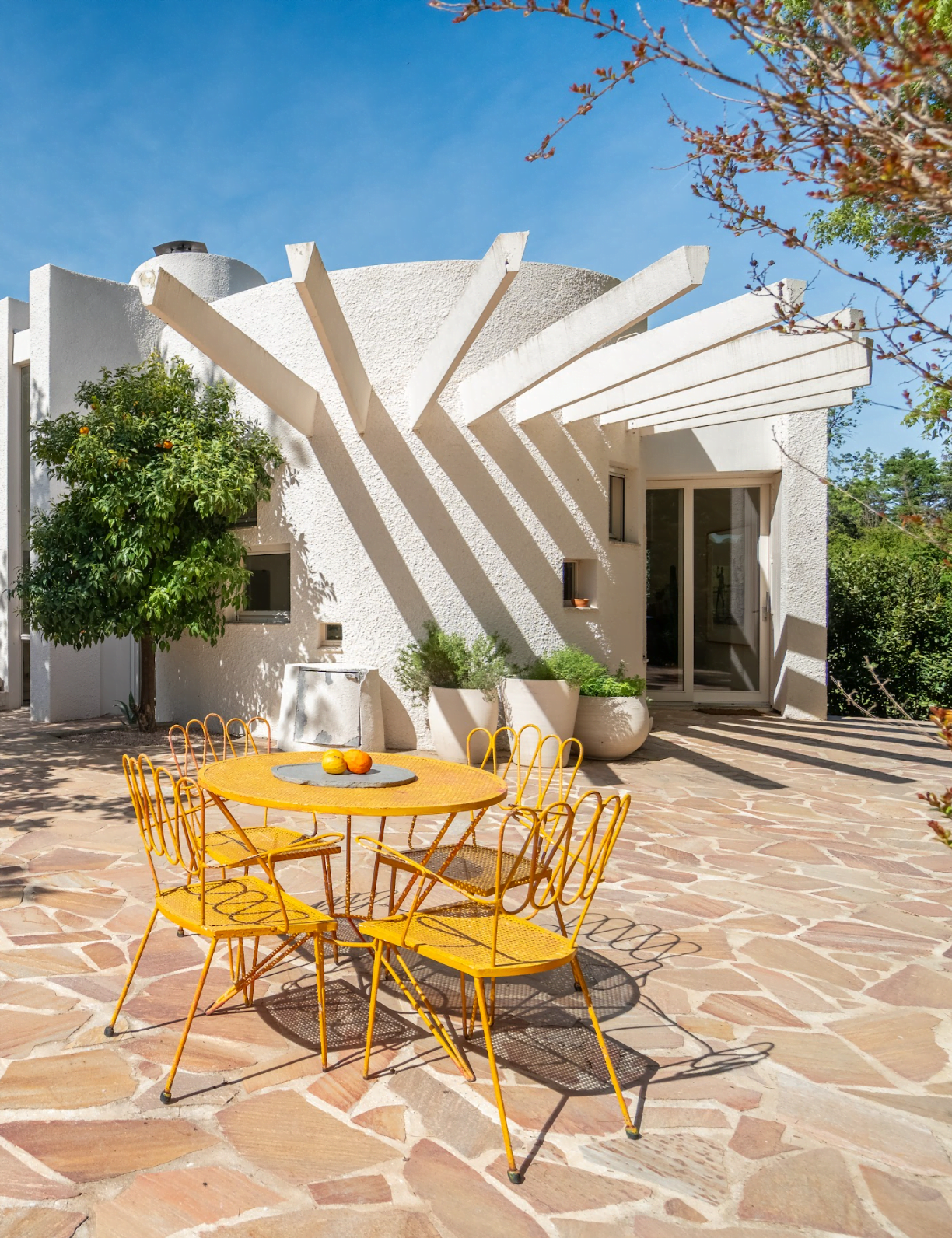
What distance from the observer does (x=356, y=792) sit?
2.92 meters

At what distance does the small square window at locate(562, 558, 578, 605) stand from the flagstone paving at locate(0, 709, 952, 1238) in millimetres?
4573

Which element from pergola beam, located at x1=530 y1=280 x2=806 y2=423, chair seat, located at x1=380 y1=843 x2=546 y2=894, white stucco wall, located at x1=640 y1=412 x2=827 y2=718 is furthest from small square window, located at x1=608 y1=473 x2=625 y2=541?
chair seat, located at x1=380 y1=843 x2=546 y2=894

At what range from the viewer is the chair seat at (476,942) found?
7.82ft

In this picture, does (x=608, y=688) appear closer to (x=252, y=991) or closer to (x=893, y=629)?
(x=252, y=991)

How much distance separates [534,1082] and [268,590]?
7.35 meters

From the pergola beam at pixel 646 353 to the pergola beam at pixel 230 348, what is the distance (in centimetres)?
223

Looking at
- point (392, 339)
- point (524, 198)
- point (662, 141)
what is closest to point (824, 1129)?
point (662, 141)

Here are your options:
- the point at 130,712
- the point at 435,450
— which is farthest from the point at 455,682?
the point at 130,712

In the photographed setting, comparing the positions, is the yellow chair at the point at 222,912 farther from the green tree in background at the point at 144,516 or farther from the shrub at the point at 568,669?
the green tree in background at the point at 144,516

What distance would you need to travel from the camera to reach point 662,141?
6.70 feet

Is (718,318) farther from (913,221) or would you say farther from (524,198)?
(913,221)

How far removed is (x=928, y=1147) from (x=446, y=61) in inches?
272

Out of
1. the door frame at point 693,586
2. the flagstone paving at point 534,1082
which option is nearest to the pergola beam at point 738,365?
the door frame at point 693,586

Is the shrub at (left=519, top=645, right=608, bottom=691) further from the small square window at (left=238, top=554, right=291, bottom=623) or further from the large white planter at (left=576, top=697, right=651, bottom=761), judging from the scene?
the small square window at (left=238, top=554, right=291, bottom=623)
